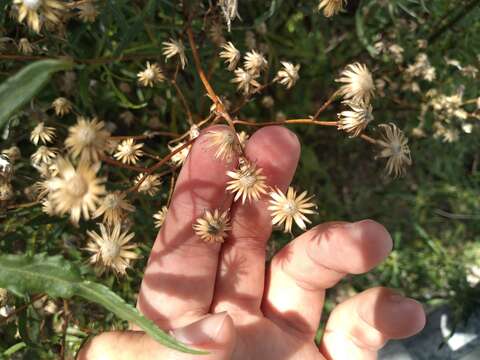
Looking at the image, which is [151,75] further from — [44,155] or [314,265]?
[314,265]

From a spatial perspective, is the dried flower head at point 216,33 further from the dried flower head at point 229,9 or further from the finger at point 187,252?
the finger at point 187,252

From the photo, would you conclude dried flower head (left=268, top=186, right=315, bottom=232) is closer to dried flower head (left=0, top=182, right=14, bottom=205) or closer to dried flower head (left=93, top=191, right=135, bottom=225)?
dried flower head (left=93, top=191, right=135, bottom=225)

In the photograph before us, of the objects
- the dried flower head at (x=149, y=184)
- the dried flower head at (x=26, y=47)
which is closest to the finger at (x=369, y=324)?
the dried flower head at (x=149, y=184)

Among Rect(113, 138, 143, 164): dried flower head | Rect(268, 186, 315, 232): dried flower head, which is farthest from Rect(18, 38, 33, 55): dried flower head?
Rect(268, 186, 315, 232): dried flower head

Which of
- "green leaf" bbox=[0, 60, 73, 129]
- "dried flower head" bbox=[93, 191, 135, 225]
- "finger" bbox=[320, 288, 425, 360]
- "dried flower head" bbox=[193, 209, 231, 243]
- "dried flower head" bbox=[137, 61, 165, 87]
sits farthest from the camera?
"finger" bbox=[320, 288, 425, 360]

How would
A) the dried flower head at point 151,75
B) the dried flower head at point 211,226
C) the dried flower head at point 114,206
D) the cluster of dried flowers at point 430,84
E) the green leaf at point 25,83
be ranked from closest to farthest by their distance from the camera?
the green leaf at point 25,83 < the dried flower head at point 114,206 < the dried flower head at point 211,226 < the dried flower head at point 151,75 < the cluster of dried flowers at point 430,84

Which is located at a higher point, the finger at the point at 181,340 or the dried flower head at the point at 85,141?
the dried flower head at the point at 85,141

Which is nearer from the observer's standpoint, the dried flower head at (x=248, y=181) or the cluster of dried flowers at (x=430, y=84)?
the dried flower head at (x=248, y=181)

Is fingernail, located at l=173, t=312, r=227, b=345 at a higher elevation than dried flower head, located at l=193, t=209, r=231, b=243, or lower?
lower

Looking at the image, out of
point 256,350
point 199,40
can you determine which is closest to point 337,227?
point 256,350
